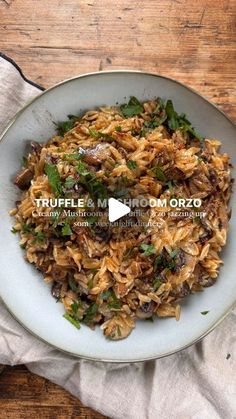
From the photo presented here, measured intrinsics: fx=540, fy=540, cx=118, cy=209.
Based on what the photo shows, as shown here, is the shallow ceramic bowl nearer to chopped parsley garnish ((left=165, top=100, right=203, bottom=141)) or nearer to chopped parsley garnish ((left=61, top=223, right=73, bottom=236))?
chopped parsley garnish ((left=165, top=100, right=203, bottom=141))

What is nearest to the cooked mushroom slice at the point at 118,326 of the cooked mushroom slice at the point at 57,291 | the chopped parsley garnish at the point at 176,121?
the cooked mushroom slice at the point at 57,291

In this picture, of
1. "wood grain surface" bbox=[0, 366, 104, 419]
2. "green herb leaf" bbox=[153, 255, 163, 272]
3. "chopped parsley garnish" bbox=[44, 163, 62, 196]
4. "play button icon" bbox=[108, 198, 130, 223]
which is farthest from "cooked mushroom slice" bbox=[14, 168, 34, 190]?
"wood grain surface" bbox=[0, 366, 104, 419]

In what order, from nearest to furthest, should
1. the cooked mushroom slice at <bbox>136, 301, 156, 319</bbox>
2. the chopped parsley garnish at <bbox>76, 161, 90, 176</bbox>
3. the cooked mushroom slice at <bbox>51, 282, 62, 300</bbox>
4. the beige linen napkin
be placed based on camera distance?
1. the chopped parsley garnish at <bbox>76, 161, 90, 176</bbox>
2. the cooked mushroom slice at <bbox>136, 301, 156, 319</bbox>
3. the cooked mushroom slice at <bbox>51, 282, 62, 300</bbox>
4. the beige linen napkin

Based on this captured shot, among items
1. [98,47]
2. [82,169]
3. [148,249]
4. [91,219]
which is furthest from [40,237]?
[98,47]

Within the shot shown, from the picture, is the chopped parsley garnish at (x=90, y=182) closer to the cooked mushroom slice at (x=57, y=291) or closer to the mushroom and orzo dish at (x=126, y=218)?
the mushroom and orzo dish at (x=126, y=218)

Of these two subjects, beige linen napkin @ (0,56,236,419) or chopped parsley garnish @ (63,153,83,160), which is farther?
beige linen napkin @ (0,56,236,419)

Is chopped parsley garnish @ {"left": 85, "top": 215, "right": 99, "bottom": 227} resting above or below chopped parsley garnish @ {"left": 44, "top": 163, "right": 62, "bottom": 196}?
below

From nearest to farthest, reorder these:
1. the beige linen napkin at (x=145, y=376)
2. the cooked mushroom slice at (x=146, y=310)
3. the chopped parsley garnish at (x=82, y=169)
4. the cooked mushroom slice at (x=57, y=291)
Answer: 1. the chopped parsley garnish at (x=82, y=169)
2. the cooked mushroom slice at (x=146, y=310)
3. the cooked mushroom slice at (x=57, y=291)
4. the beige linen napkin at (x=145, y=376)

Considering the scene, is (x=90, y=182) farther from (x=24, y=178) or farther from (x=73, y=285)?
(x=73, y=285)
